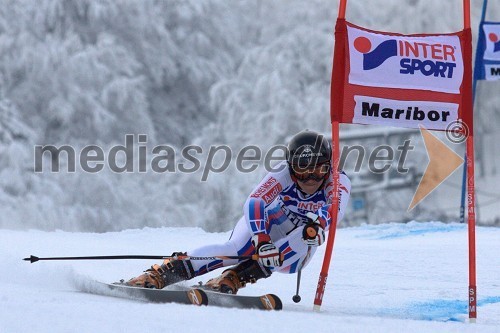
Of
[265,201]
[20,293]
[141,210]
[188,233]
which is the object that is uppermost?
[265,201]

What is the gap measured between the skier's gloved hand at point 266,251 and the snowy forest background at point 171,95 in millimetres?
13389

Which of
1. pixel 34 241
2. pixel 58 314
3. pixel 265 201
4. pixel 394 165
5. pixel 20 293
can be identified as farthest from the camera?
pixel 394 165

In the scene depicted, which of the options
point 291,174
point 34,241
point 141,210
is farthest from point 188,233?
point 141,210

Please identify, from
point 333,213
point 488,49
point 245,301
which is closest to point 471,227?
point 333,213

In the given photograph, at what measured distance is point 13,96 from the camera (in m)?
21.5

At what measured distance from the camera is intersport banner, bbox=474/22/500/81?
1055 centimetres

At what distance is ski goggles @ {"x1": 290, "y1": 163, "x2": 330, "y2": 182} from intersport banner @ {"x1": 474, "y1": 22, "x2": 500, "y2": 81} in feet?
19.4

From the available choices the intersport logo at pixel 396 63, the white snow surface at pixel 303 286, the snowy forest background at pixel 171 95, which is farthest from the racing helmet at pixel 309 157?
the snowy forest background at pixel 171 95

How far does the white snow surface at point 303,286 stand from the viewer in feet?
11.7

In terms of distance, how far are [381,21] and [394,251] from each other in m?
17.1

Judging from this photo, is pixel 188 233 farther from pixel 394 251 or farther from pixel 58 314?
pixel 58 314

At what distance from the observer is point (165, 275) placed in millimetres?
5234

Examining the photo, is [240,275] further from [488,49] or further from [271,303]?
[488,49]

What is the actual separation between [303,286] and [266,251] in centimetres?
164
